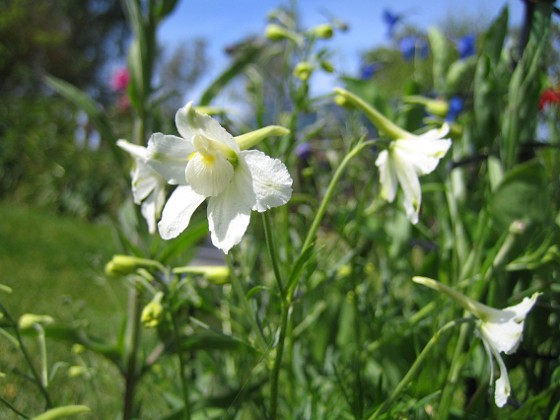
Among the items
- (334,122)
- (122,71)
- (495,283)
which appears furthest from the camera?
(122,71)

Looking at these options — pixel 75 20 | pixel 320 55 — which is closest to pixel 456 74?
pixel 320 55

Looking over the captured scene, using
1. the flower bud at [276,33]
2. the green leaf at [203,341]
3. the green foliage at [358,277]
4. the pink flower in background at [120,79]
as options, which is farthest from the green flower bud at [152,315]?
the pink flower in background at [120,79]

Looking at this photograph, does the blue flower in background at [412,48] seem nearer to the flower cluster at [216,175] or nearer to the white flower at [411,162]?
the white flower at [411,162]

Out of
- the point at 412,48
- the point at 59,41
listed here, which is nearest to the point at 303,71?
the point at 412,48

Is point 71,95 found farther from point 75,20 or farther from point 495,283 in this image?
point 75,20

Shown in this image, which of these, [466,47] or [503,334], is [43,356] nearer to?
[503,334]

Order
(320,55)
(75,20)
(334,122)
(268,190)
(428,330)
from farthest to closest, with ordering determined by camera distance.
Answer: (75,20) < (334,122) < (428,330) < (320,55) < (268,190)
